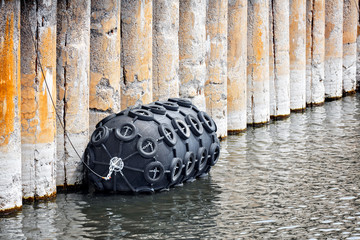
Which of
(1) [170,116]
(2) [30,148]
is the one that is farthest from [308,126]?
(2) [30,148]

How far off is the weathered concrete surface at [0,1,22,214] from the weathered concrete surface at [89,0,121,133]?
1.96 meters

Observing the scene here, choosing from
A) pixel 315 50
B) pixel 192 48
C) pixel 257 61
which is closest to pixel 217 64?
pixel 192 48

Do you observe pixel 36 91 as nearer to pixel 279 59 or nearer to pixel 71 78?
pixel 71 78

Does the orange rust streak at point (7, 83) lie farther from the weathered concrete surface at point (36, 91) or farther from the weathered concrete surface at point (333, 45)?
the weathered concrete surface at point (333, 45)

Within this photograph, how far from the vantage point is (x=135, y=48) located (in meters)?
A: 12.3

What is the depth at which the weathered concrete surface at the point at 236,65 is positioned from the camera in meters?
16.0

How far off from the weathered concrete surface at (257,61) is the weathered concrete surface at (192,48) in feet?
8.38

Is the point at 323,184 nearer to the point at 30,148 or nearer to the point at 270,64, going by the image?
the point at 30,148

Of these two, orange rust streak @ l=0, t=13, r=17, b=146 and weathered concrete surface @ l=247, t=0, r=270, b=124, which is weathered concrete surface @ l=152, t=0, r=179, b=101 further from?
orange rust streak @ l=0, t=13, r=17, b=146

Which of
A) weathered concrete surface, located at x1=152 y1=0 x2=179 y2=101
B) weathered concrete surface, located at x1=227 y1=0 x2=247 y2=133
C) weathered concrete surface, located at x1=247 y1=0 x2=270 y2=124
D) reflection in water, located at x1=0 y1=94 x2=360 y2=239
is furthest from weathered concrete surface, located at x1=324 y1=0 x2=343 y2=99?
weathered concrete surface, located at x1=152 y1=0 x2=179 y2=101

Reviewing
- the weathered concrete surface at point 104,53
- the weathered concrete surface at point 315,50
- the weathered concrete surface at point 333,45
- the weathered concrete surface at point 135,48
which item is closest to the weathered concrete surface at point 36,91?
the weathered concrete surface at point 104,53

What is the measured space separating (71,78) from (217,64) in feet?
15.4

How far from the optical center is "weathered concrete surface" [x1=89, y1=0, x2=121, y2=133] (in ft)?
38.1

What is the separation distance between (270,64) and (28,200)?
868 cm
